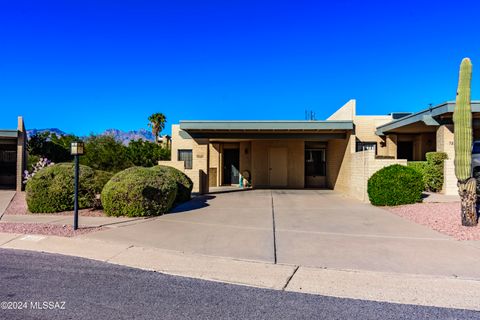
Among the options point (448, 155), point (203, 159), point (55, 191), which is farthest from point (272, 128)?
point (55, 191)

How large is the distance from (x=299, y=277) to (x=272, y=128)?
1163 centimetres

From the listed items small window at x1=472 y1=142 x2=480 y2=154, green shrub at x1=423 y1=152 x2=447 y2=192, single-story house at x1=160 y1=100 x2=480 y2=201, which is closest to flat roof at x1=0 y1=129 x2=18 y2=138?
single-story house at x1=160 y1=100 x2=480 y2=201

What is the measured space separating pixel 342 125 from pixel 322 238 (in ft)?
31.6

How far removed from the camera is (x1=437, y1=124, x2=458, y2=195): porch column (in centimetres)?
1417

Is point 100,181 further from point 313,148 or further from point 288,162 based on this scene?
point 313,148

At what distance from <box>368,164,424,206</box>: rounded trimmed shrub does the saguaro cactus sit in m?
3.20

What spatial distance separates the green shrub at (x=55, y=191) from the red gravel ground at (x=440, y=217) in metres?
9.89

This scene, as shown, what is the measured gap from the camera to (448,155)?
572 inches

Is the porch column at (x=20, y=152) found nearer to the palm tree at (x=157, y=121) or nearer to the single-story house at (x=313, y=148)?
the single-story house at (x=313, y=148)

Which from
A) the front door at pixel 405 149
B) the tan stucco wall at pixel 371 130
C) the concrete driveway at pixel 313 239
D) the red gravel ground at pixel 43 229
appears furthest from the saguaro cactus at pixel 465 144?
the front door at pixel 405 149

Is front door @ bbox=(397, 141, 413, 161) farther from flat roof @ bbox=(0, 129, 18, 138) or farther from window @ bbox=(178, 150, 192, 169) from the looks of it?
flat roof @ bbox=(0, 129, 18, 138)

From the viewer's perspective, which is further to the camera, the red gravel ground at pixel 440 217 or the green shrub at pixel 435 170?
the green shrub at pixel 435 170

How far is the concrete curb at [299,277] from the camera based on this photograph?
4543 millimetres

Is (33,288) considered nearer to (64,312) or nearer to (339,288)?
(64,312)
